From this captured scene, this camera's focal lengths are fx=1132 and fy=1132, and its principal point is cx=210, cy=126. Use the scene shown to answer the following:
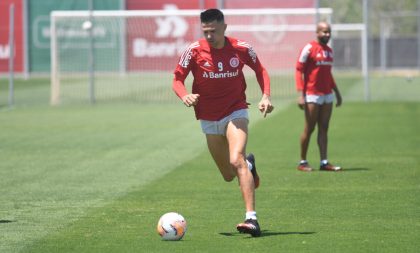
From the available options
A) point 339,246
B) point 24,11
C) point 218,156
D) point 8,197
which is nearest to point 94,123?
point 8,197

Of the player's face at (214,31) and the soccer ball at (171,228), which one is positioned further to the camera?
the player's face at (214,31)

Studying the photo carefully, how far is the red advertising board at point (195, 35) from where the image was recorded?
33875mm

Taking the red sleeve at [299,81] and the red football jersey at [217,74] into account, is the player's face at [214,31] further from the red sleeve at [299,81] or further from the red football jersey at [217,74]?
the red sleeve at [299,81]

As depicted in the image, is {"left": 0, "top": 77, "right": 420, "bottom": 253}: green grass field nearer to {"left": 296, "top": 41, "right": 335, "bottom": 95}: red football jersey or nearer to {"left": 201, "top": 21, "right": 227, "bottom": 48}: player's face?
{"left": 296, "top": 41, "right": 335, "bottom": 95}: red football jersey

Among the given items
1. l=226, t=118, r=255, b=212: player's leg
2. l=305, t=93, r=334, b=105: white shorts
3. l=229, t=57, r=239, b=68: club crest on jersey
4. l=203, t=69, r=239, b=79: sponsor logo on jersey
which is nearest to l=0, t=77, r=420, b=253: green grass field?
l=226, t=118, r=255, b=212: player's leg

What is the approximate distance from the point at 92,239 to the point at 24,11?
112ft

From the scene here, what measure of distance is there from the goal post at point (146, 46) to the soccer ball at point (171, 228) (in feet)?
72.4

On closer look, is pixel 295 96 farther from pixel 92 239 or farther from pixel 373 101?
pixel 92 239

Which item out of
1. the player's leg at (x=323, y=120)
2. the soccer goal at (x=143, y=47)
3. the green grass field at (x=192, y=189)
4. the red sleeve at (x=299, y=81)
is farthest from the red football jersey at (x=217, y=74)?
Answer: the soccer goal at (x=143, y=47)

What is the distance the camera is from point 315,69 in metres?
15.8

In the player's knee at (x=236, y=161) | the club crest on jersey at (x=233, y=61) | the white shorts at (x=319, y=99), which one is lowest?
the white shorts at (x=319, y=99)

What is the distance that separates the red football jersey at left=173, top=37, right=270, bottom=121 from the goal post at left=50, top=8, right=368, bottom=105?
21.0 meters

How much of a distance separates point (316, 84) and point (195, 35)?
69.6 feet

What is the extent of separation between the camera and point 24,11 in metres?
43.2
